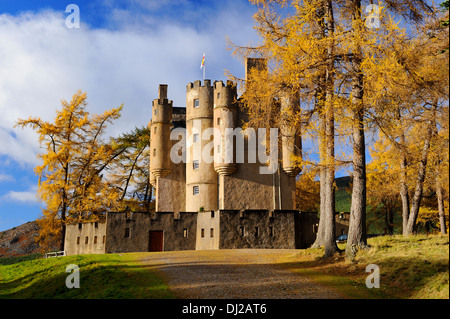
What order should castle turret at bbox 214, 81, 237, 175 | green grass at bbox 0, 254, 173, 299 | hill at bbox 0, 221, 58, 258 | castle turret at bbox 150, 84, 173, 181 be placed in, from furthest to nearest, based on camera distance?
hill at bbox 0, 221, 58, 258, castle turret at bbox 150, 84, 173, 181, castle turret at bbox 214, 81, 237, 175, green grass at bbox 0, 254, 173, 299

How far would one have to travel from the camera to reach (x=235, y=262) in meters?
20.1

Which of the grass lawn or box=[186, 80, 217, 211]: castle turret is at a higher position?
box=[186, 80, 217, 211]: castle turret

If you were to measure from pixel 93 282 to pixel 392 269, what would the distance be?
10392mm

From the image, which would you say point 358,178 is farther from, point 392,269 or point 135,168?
point 135,168

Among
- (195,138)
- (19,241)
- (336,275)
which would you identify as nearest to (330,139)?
(336,275)

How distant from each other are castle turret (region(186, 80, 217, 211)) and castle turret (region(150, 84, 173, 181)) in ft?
7.08

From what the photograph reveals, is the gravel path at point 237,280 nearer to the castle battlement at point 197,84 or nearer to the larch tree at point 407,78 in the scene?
the larch tree at point 407,78

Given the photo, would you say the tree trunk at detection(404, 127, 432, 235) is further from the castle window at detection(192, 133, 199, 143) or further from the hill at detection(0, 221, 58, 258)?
the hill at detection(0, 221, 58, 258)

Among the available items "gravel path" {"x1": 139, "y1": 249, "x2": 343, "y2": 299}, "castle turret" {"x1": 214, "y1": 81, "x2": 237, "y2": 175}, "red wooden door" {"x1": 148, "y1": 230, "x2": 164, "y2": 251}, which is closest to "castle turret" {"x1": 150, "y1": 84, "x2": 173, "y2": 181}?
"castle turret" {"x1": 214, "y1": 81, "x2": 237, "y2": 175}

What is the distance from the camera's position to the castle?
1156 inches

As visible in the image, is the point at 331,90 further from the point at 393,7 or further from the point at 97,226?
the point at 97,226

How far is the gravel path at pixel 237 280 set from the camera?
42.0 feet
